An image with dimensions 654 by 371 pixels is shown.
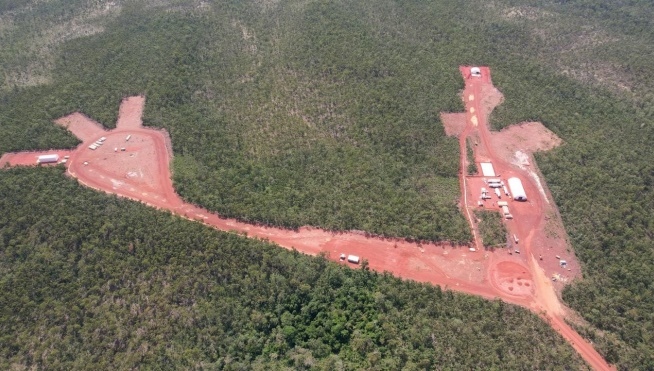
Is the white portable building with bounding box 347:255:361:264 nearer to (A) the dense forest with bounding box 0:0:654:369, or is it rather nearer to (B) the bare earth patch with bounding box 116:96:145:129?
(A) the dense forest with bounding box 0:0:654:369

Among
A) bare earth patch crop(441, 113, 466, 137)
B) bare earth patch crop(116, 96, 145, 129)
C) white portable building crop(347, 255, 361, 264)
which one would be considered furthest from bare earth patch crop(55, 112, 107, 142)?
bare earth patch crop(441, 113, 466, 137)

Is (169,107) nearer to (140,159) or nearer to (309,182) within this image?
(140,159)

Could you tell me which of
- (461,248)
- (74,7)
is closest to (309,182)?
(461,248)

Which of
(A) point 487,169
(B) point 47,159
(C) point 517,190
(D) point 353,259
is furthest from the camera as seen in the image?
(B) point 47,159

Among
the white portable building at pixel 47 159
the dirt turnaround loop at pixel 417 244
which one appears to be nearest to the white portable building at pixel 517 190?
the dirt turnaround loop at pixel 417 244

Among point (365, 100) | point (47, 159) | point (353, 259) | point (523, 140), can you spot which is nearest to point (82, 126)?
point (47, 159)

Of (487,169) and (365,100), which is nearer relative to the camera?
(487,169)

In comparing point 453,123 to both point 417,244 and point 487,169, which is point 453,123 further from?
point 417,244
